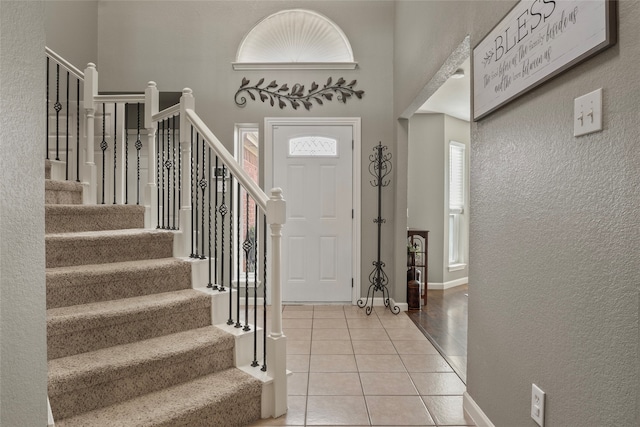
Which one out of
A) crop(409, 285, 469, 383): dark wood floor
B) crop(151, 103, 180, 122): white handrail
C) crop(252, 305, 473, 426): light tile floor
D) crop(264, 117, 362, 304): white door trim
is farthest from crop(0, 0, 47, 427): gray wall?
crop(264, 117, 362, 304): white door trim

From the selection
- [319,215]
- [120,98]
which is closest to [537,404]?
[319,215]

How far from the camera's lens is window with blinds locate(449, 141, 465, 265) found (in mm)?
6039

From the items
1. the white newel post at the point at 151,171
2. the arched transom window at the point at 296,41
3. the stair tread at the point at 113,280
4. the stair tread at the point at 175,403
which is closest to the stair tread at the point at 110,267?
the stair tread at the point at 113,280

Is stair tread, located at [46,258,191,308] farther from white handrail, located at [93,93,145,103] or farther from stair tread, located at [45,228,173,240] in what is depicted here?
white handrail, located at [93,93,145,103]

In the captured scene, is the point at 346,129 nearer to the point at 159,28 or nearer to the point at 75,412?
the point at 159,28

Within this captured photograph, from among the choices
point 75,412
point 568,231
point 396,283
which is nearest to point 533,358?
point 568,231

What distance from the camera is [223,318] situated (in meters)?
2.54

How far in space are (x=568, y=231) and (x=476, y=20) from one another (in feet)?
4.37

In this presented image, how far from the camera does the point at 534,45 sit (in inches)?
62.0

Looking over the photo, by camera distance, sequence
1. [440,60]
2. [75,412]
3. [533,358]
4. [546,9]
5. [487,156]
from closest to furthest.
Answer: [546,9] < [533,358] < [75,412] < [487,156] < [440,60]

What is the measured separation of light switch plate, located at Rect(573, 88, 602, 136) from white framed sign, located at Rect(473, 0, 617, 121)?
0.42 ft

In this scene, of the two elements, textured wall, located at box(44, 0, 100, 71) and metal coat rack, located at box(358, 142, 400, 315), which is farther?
metal coat rack, located at box(358, 142, 400, 315)

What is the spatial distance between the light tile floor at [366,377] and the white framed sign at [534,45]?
1684 mm

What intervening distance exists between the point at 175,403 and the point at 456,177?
5224mm
